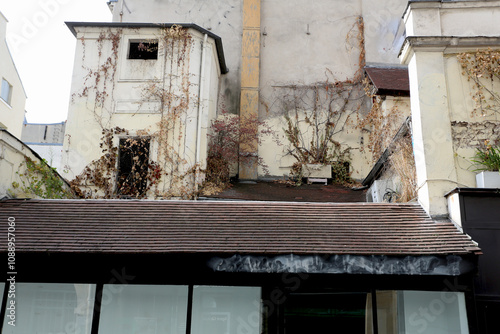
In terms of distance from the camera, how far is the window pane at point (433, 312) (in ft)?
21.6

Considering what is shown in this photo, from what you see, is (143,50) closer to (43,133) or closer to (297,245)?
(297,245)

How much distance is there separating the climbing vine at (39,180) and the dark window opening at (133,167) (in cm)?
187

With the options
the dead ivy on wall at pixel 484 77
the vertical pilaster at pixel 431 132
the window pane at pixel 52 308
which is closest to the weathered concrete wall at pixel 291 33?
the vertical pilaster at pixel 431 132

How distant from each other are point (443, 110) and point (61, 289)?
276 inches

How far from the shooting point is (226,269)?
6441mm

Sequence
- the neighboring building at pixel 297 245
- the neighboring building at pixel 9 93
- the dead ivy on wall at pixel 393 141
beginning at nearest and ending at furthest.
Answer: the neighboring building at pixel 297 245
the dead ivy on wall at pixel 393 141
the neighboring building at pixel 9 93

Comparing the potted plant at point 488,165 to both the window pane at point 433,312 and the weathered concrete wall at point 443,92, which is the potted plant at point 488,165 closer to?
the weathered concrete wall at point 443,92

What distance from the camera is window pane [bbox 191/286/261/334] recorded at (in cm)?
673

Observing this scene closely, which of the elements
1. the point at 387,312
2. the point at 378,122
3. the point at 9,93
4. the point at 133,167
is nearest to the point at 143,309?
the point at 387,312

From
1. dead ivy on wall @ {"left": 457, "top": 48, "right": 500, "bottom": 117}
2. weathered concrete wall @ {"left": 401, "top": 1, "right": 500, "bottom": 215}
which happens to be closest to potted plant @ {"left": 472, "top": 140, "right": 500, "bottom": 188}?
weathered concrete wall @ {"left": 401, "top": 1, "right": 500, "bottom": 215}

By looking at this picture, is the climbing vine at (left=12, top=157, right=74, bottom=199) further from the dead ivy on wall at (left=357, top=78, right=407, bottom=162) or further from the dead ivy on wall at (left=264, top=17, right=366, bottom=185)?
the dead ivy on wall at (left=357, top=78, right=407, bottom=162)

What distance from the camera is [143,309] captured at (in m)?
6.85

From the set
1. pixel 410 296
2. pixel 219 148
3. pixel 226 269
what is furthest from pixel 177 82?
pixel 410 296

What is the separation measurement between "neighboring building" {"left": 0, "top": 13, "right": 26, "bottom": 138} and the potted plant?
58.8 ft
